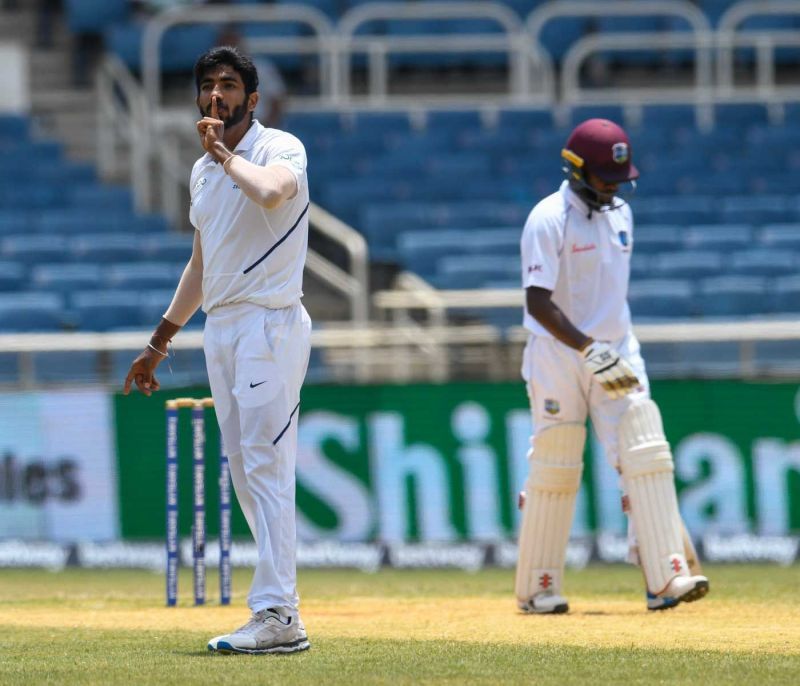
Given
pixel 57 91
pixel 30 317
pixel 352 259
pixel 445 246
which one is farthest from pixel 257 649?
pixel 57 91

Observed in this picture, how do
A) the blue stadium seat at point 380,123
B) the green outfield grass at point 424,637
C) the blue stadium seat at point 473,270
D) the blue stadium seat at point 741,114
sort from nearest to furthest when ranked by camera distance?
1. the green outfield grass at point 424,637
2. the blue stadium seat at point 473,270
3. the blue stadium seat at point 380,123
4. the blue stadium seat at point 741,114

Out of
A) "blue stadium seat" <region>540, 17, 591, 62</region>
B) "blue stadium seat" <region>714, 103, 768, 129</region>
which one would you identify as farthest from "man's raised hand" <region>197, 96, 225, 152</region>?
"blue stadium seat" <region>540, 17, 591, 62</region>

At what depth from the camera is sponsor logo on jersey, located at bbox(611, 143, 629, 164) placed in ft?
27.9

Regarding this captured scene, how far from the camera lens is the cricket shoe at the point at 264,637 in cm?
662

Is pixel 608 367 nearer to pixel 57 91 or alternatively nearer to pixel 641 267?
pixel 641 267

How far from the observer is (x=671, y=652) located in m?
6.68

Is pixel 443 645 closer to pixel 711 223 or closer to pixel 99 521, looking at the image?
pixel 99 521

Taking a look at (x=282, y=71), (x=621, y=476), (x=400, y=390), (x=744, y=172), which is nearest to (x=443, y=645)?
(x=621, y=476)

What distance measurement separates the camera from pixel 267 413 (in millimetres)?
6699

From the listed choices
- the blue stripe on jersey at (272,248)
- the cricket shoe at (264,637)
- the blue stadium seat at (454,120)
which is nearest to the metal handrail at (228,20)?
the blue stadium seat at (454,120)

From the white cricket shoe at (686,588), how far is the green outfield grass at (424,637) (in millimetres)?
91

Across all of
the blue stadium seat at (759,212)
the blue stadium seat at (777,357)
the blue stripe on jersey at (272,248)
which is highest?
the blue stripe on jersey at (272,248)

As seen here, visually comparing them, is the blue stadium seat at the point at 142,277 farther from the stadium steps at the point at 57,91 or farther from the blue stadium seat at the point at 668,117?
the blue stadium seat at the point at 668,117

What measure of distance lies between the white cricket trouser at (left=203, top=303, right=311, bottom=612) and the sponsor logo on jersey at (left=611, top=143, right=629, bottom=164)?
7.84 feet
